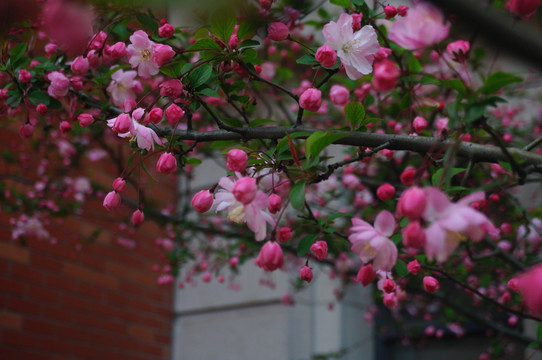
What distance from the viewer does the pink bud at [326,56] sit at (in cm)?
96

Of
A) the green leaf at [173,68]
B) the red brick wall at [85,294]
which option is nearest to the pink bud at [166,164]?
the green leaf at [173,68]

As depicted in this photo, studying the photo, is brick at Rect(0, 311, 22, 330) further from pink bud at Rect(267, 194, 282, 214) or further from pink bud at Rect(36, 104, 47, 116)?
pink bud at Rect(267, 194, 282, 214)

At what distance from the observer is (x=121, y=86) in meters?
1.28

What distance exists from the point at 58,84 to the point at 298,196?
606mm

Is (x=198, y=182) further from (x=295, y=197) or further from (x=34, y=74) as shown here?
(x=295, y=197)

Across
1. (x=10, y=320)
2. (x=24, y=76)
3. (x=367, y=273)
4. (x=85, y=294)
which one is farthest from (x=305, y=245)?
(x=85, y=294)

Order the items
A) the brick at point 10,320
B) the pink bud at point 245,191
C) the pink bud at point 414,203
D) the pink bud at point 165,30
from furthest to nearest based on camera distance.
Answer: the brick at point 10,320
the pink bud at point 165,30
the pink bud at point 245,191
the pink bud at point 414,203

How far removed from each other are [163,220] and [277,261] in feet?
4.90

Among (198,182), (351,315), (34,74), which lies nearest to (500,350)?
(351,315)

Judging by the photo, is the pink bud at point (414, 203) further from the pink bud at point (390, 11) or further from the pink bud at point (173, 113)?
the pink bud at point (390, 11)

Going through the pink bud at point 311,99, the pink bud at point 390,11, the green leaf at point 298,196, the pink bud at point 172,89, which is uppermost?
the pink bud at point 390,11

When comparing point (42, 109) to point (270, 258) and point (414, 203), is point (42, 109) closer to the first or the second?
point (270, 258)

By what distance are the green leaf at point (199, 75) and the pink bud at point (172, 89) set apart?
33mm

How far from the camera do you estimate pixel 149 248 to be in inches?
128
